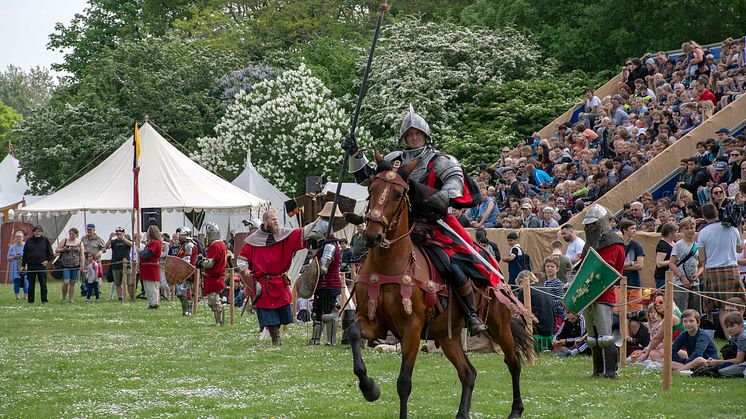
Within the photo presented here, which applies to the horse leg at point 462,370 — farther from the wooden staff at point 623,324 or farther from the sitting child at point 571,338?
the sitting child at point 571,338

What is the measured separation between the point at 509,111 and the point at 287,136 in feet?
28.1

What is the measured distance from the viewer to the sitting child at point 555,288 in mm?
16484

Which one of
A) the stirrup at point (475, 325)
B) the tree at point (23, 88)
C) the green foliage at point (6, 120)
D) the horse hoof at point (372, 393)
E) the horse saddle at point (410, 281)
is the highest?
the tree at point (23, 88)

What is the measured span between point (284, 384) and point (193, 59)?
37.9m

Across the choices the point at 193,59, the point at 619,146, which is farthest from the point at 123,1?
the point at 619,146

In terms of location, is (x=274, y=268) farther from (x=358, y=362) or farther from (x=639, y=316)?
(x=358, y=362)

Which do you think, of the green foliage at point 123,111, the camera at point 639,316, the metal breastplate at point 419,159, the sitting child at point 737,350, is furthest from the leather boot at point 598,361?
the green foliage at point 123,111

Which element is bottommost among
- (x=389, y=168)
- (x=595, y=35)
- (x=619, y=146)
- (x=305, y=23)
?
(x=389, y=168)

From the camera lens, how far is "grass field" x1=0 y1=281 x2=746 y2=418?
10.8 metres

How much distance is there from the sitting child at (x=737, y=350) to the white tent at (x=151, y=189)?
20.6 meters

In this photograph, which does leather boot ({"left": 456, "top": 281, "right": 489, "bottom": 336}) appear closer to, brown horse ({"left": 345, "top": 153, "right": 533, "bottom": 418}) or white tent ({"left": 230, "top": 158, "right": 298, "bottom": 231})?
brown horse ({"left": 345, "top": 153, "right": 533, "bottom": 418})

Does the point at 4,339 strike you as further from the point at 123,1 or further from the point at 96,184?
the point at 123,1

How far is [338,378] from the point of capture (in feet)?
43.8

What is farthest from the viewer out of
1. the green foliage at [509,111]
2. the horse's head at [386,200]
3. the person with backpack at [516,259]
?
the green foliage at [509,111]
